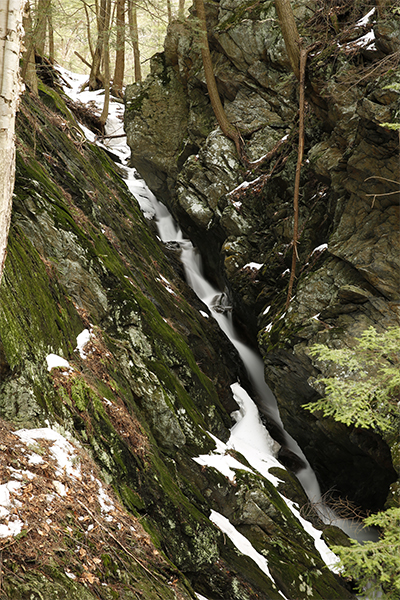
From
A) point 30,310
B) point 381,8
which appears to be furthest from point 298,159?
point 30,310

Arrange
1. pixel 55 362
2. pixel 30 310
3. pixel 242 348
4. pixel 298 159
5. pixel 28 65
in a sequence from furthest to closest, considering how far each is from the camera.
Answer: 1. pixel 242 348
2. pixel 298 159
3. pixel 28 65
4. pixel 55 362
5. pixel 30 310

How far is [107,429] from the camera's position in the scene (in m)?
4.67

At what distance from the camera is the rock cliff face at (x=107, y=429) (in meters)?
3.12

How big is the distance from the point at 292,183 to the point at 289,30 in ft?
12.7

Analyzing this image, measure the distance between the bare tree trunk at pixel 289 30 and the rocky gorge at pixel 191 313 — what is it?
59 centimetres

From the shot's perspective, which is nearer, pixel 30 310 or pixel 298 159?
pixel 30 310

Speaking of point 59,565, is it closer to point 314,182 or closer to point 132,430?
point 132,430

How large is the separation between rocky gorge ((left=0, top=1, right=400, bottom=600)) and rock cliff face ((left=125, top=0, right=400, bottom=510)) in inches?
2.2

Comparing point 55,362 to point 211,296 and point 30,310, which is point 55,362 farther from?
point 211,296

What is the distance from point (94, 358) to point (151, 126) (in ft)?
41.2

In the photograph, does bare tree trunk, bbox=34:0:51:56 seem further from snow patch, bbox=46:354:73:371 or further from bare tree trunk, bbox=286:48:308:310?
snow patch, bbox=46:354:73:371

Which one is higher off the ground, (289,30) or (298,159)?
(289,30)

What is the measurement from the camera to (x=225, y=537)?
5703 mm

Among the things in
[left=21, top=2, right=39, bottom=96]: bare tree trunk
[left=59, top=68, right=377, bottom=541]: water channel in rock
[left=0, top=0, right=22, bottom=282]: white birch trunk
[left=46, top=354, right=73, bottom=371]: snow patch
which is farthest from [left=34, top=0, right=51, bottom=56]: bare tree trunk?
[left=46, top=354, right=73, bottom=371]: snow patch
